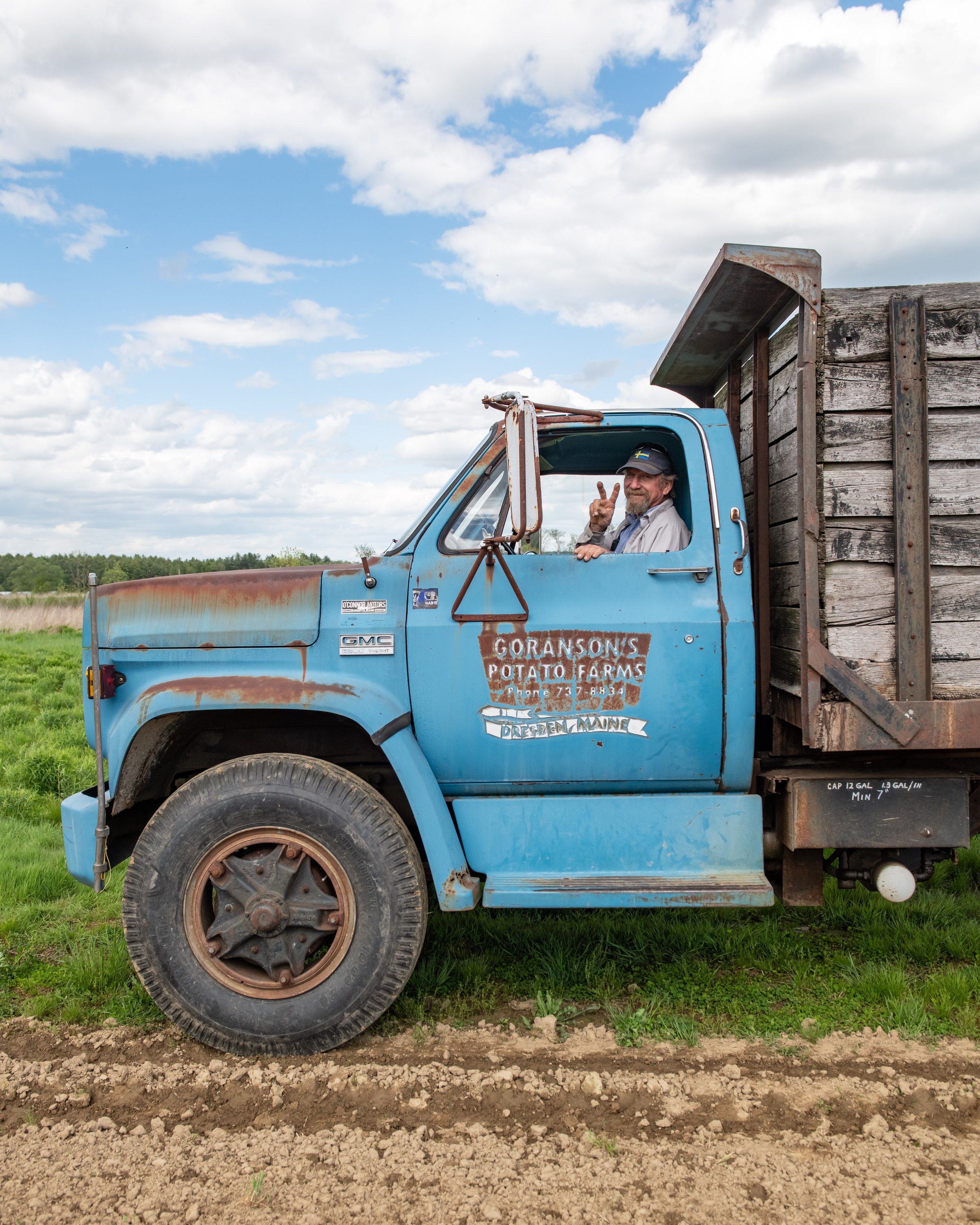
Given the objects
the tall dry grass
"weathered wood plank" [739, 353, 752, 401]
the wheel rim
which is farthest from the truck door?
the tall dry grass

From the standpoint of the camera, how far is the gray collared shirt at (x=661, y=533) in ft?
10.7

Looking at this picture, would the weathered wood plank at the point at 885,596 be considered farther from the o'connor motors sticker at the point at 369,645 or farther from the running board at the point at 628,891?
the o'connor motors sticker at the point at 369,645

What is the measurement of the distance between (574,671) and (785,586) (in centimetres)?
92

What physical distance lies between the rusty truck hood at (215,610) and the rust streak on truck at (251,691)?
0.14m

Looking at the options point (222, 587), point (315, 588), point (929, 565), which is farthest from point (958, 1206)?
point (222, 587)

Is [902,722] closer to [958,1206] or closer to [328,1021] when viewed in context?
[958,1206]

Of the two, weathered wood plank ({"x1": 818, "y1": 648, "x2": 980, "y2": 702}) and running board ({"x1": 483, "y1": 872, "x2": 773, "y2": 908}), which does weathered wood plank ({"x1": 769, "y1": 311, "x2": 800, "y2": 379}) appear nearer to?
weathered wood plank ({"x1": 818, "y1": 648, "x2": 980, "y2": 702})

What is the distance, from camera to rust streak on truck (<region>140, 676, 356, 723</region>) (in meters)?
3.06

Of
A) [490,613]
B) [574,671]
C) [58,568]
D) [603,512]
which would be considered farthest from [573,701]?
[58,568]

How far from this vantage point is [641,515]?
11.7ft

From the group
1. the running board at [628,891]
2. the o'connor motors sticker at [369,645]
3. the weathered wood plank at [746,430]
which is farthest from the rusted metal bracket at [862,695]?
the o'connor motors sticker at [369,645]

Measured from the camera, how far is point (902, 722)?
2.97m

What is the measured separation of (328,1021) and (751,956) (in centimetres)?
189

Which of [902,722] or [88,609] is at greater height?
[88,609]
